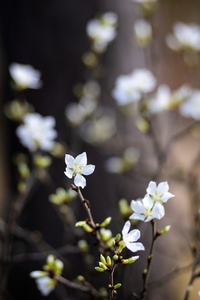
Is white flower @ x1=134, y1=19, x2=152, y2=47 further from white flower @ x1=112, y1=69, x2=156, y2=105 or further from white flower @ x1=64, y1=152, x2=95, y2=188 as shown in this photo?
white flower @ x1=64, y1=152, x2=95, y2=188

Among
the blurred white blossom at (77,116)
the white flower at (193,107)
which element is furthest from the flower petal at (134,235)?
the blurred white blossom at (77,116)

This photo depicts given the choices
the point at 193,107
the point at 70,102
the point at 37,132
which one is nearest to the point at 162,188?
the point at 37,132

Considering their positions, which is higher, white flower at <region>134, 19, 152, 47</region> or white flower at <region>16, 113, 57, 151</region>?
white flower at <region>134, 19, 152, 47</region>

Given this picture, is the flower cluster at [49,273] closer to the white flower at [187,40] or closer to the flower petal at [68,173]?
the flower petal at [68,173]

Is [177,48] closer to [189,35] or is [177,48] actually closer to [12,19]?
[189,35]

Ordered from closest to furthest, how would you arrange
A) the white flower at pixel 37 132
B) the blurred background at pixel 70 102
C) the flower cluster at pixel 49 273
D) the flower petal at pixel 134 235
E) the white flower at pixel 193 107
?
the flower petal at pixel 134 235
the flower cluster at pixel 49 273
the white flower at pixel 37 132
the white flower at pixel 193 107
the blurred background at pixel 70 102

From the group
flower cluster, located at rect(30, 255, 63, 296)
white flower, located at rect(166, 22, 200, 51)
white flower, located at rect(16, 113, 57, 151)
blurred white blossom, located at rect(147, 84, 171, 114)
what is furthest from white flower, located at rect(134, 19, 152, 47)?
flower cluster, located at rect(30, 255, 63, 296)

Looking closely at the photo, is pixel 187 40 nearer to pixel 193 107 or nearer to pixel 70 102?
pixel 193 107

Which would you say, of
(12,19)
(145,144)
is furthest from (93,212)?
(12,19)
